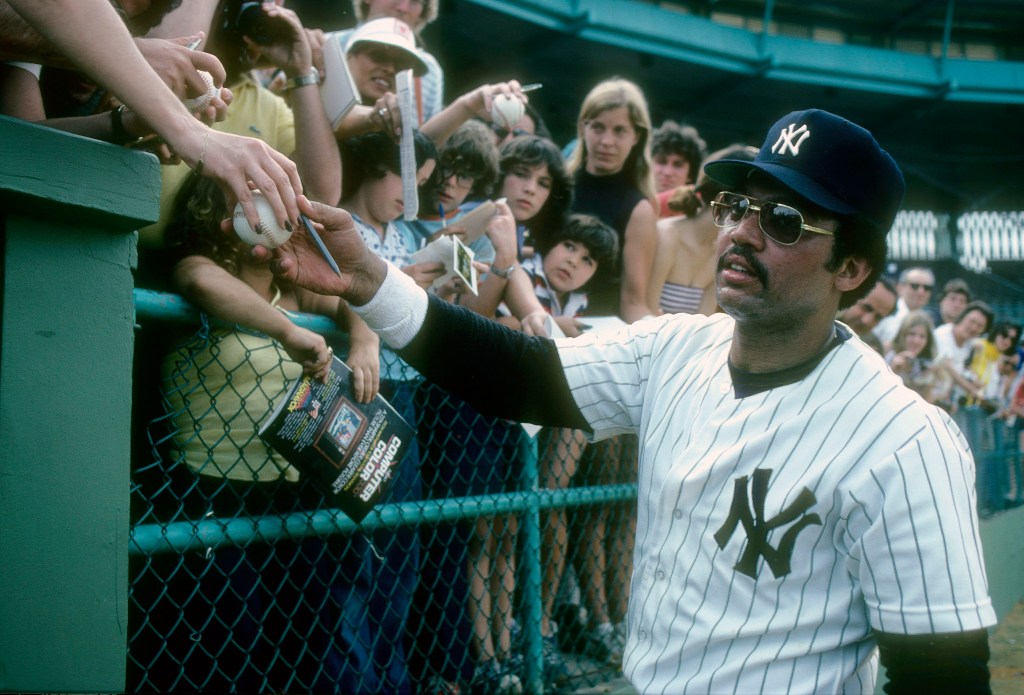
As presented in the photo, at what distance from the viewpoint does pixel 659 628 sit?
2049mm

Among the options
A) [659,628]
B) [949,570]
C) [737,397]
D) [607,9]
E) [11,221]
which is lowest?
[659,628]

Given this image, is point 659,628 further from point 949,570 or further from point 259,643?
point 259,643

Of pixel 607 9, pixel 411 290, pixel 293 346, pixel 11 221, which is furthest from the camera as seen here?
pixel 607 9

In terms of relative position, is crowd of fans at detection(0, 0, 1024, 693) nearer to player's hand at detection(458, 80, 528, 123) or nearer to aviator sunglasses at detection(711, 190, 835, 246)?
player's hand at detection(458, 80, 528, 123)

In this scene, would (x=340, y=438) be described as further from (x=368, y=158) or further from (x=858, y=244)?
(x=858, y=244)

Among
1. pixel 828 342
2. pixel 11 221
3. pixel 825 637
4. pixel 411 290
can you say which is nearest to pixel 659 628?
pixel 825 637

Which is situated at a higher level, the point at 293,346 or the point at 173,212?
the point at 173,212

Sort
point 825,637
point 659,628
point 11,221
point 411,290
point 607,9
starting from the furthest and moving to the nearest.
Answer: point 607,9 < point 411,290 < point 659,628 < point 825,637 < point 11,221

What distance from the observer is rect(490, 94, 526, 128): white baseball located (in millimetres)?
3496

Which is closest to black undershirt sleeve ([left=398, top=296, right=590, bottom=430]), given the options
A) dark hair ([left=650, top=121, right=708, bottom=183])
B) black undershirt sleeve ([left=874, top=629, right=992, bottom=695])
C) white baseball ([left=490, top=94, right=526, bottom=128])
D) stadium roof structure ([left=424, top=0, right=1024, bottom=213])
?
black undershirt sleeve ([left=874, top=629, right=992, bottom=695])

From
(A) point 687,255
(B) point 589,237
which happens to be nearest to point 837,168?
(B) point 589,237

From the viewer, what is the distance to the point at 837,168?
208cm

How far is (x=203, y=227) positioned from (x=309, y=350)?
45cm

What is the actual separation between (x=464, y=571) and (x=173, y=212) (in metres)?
1.76
